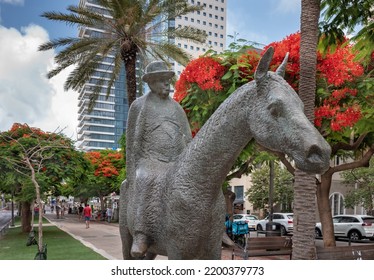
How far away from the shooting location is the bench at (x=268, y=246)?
10.5 m

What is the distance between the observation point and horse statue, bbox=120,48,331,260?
2.02 meters

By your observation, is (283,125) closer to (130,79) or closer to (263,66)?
(263,66)

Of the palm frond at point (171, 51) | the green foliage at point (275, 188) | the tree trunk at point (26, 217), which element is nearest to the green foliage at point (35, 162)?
the tree trunk at point (26, 217)

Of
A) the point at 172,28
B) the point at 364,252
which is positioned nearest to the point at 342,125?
the point at 364,252

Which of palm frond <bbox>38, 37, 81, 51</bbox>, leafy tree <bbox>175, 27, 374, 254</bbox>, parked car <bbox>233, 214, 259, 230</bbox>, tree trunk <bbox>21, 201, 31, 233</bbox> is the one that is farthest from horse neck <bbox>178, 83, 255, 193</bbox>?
parked car <bbox>233, 214, 259, 230</bbox>

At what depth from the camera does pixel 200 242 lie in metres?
2.64

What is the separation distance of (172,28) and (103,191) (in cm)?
2528

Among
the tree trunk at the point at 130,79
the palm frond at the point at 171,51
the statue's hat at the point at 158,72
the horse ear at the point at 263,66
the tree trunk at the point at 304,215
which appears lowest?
the tree trunk at the point at 304,215

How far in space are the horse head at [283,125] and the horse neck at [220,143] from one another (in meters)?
0.10

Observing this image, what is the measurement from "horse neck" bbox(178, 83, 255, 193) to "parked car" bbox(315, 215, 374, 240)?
19.3 metres

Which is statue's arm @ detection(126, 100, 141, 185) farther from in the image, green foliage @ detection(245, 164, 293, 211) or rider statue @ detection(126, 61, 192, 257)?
green foliage @ detection(245, 164, 293, 211)

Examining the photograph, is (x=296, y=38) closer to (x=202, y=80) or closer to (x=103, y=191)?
(x=202, y=80)

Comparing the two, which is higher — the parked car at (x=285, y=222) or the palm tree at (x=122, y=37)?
the palm tree at (x=122, y=37)

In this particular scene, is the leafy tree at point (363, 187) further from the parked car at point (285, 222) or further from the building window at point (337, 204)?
the parked car at point (285, 222)
